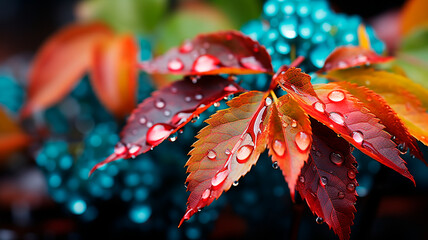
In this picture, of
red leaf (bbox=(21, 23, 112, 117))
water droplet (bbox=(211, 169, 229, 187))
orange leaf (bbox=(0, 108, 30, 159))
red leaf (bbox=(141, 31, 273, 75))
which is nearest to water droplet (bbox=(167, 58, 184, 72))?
red leaf (bbox=(141, 31, 273, 75))

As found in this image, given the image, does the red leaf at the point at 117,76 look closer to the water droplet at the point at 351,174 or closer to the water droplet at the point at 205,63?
the water droplet at the point at 205,63

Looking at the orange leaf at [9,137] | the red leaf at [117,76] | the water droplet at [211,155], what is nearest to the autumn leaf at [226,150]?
the water droplet at [211,155]

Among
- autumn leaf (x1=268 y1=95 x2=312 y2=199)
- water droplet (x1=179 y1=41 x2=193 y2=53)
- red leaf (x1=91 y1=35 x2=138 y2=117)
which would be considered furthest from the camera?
red leaf (x1=91 y1=35 x2=138 y2=117)

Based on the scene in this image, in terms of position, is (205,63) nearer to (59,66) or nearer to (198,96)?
(198,96)

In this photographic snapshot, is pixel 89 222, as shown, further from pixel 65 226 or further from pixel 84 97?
pixel 84 97

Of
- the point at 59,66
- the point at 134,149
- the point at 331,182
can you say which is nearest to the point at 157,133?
the point at 134,149

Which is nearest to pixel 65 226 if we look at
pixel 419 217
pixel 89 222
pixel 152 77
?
pixel 89 222

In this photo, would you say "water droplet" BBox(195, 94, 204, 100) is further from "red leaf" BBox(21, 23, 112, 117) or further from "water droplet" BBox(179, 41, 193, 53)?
"red leaf" BBox(21, 23, 112, 117)

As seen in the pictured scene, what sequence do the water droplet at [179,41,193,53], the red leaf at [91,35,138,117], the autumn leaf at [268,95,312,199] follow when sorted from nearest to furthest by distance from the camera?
the autumn leaf at [268,95,312,199], the water droplet at [179,41,193,53], the red leaf at [91,35,138,117]
